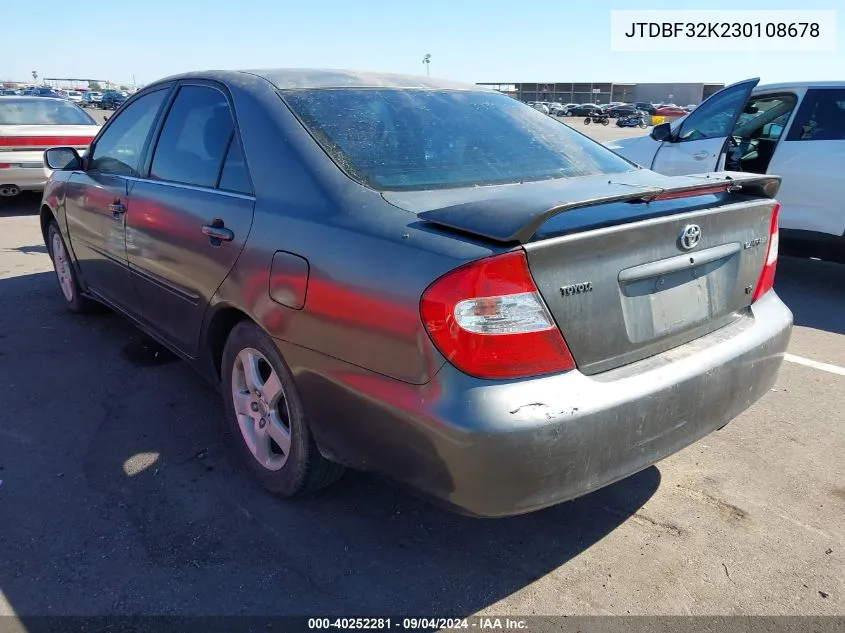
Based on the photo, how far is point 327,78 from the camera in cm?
308

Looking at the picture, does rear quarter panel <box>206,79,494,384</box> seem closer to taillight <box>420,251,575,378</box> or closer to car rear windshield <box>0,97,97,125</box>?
taillight <box>420,251,575,378</box>

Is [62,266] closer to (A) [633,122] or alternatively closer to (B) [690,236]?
(B) [690,236]

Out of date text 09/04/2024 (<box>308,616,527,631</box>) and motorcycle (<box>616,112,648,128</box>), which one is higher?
motorcycle (<box>616,112,648,128</box>)

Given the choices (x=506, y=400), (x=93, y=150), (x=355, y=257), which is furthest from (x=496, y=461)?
(x=93, y=150)

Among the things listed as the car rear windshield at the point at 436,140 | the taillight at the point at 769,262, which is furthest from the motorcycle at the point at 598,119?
the taillight at the point at 769,262

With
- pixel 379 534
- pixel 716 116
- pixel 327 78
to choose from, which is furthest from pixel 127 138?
pixel 716 116

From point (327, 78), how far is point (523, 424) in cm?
196

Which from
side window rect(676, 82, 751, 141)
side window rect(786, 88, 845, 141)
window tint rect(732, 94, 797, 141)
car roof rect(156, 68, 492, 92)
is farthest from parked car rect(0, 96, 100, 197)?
side window rect(786, 88, 845, 141)

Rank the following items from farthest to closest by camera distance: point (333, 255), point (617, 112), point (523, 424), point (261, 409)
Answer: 1. point (617, 112)
2. point (261, 409)
3. point (333, 255)
4. point (523, 424)

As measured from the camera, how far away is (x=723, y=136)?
628 centimetres

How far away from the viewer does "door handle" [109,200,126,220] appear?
12.1 feet

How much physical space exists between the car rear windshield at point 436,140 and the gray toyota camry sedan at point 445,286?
0.04 ft

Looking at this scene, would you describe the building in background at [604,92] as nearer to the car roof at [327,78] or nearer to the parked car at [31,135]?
the parked car at [31,135]

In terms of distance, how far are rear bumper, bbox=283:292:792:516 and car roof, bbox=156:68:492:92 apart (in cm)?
135
